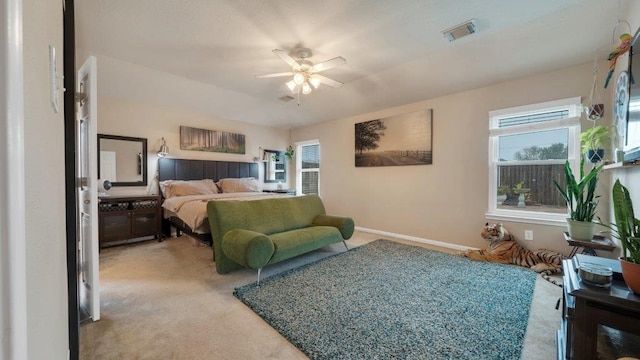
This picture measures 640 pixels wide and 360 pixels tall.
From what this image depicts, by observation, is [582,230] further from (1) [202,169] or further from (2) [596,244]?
(1) [202,169]

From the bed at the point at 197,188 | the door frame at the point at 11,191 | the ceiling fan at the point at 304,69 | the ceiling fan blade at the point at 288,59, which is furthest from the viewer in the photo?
the bed at the point at 197,188

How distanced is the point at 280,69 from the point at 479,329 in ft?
12.0

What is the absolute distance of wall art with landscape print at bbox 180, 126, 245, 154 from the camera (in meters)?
4.82

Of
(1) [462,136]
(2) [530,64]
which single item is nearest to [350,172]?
(1) [462,136]

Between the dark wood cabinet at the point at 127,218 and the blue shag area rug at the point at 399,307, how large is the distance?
2.69 metres

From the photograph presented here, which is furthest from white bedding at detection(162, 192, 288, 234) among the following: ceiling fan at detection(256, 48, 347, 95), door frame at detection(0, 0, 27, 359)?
door frame at detection(0, 0, 27, 359)

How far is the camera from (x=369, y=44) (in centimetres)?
289

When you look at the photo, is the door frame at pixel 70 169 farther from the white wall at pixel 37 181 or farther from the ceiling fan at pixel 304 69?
the ceiling fan at pixel 304 69

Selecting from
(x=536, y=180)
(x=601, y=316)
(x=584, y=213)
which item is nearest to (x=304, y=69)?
(x=601, y=316)

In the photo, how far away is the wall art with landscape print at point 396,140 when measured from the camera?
13.8ft

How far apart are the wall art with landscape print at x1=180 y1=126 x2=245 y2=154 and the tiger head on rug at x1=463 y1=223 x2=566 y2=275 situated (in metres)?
4.83

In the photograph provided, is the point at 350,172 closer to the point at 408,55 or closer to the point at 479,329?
the point at 408,55

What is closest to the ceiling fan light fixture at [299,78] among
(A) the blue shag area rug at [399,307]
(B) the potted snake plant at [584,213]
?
(A) the blue shag area rug at [399,307]

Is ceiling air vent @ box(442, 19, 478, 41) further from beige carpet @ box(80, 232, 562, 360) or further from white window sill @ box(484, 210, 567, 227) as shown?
beige carpet @ box(80, 232, 562, 360)
